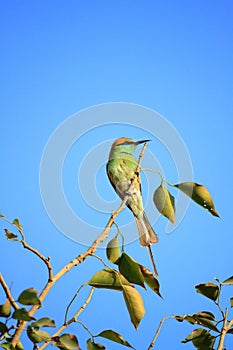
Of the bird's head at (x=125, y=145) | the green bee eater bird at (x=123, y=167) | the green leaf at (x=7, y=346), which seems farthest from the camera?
the bird's head at (x=125, y=145)

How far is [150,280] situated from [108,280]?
0.76 ft

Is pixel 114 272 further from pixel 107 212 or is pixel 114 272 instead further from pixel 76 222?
pixel 107 212

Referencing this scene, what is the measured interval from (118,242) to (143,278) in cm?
28

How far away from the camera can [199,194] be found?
7.47ft

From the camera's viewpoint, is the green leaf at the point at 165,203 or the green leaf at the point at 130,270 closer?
the green leaf at the point at 130,270

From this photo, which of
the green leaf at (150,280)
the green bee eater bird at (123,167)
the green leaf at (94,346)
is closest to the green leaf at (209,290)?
the green leaf at (150,280)

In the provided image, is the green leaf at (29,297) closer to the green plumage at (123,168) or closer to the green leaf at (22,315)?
the green leaf at (22,315)

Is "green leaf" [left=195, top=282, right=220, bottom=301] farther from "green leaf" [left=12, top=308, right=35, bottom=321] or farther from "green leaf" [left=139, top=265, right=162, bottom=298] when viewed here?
"green leaf" [left=12, top=308, right=35, bottom=321]

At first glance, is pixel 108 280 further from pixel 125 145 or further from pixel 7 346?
pixel 125 145

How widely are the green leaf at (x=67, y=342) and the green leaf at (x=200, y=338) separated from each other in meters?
0.77

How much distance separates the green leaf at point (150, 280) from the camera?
7.07 feet

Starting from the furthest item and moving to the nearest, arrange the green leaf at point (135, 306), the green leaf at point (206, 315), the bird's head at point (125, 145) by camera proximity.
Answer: the bird's head at point (125, 145) → the green leaf at point (206, 315) → the green leaf at point (135, 306)

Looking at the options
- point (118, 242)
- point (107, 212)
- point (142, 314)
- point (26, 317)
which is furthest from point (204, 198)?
point (107, 212)

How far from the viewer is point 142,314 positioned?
2.02 m
